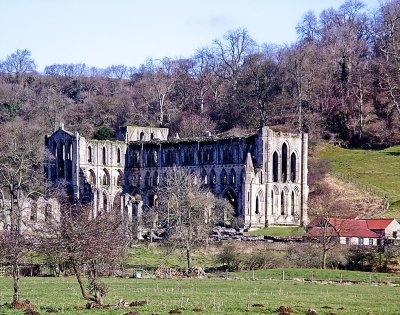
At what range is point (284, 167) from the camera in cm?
10625

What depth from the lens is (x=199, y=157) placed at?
11044cm

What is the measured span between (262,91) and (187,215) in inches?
2332

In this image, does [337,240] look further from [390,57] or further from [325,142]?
[390,57]

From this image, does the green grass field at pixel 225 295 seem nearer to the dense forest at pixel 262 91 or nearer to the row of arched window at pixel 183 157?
the row of arched window at pixel 183 157

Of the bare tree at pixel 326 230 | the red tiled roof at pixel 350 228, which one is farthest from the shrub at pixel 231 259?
the red tiled roof at pixel 350 228

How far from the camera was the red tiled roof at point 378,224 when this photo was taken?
279ft

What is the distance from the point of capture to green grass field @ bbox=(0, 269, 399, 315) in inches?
1618

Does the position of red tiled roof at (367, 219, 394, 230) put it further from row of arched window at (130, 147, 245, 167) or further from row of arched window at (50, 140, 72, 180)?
row of arched window at (50, 140, 72, 180)

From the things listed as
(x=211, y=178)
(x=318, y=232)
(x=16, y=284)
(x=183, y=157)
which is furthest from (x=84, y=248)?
(x=183, y=157)

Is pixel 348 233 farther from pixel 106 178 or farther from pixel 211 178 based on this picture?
pixel 106 178

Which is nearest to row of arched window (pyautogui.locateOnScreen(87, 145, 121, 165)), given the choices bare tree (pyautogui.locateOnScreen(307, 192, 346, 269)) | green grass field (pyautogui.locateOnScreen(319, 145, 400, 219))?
green grass field (pyautogui.locateOnScreen(319, 145, 400, 219))

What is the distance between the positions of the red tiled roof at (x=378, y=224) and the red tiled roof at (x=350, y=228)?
57 centimetres

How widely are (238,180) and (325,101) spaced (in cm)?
3320

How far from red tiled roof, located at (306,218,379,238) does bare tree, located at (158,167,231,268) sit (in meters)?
10.8
